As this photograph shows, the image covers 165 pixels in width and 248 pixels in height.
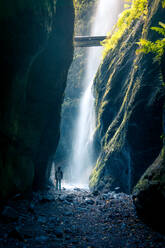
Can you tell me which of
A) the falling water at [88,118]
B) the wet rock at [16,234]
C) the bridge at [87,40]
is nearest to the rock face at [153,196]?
the wet rock at [16,234]

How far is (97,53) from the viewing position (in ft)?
133

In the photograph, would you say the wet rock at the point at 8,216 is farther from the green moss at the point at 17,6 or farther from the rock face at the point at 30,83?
the green moss at the point at 17,6

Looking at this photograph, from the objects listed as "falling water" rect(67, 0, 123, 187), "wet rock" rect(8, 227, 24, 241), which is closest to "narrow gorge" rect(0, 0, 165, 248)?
"wet rock" rect(8, 227, 24, 241)

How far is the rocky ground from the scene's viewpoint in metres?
4.31

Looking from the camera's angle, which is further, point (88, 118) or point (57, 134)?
point (88, 118)

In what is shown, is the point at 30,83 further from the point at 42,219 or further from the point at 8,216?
the point at 42,219

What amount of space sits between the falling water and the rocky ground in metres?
15.2

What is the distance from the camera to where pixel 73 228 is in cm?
548

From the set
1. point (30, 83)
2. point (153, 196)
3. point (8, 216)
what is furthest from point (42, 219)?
point (30, 83)

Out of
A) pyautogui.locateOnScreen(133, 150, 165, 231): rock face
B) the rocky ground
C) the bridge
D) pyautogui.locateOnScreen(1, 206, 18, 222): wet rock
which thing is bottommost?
the rocky ground

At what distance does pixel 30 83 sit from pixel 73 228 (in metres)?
7.68

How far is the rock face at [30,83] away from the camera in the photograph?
21.1 ft

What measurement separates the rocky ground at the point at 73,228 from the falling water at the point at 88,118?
1522 centimetres

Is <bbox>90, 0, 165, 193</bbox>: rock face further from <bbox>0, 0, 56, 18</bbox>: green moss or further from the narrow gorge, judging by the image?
<bbox>0, 0, 56, 18</bbox>: green moss
